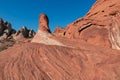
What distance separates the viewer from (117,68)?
15.6 meters

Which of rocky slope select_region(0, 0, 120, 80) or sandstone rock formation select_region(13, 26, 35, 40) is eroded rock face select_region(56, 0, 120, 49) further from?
sandstone rock formation select_region(13, 26, 35, 40)

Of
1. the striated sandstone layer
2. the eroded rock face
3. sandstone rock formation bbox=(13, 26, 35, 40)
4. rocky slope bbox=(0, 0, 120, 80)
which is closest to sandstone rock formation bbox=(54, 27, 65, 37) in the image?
the eroded rock face

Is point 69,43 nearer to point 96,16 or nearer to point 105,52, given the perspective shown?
point 105,52

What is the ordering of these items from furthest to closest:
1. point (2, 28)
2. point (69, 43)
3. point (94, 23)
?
point (2, 28), point (94, 23), point (69, 43)

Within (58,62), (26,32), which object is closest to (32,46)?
(58,62)

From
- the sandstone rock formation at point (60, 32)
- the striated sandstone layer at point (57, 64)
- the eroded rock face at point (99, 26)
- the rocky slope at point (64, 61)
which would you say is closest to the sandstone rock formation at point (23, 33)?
the sandstone rock formation at point (60, 32)

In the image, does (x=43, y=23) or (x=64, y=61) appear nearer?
(x=64, y=61)

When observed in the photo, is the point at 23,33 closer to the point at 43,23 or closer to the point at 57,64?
the point at 43,23

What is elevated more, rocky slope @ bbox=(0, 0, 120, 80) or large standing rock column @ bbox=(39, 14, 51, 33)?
large standing rock column @ bbox=(39, 14, 51, 33)

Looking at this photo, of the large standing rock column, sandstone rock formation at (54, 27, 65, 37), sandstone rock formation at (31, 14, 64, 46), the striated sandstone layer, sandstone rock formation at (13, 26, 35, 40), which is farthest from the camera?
sandstone rock formation at (13, 26, 35, 40)

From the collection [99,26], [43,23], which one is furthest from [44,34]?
[99,26]

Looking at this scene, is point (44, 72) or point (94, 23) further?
point (94, 23)

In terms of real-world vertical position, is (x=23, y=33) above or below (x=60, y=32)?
above

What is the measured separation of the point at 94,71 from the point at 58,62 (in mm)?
2565
